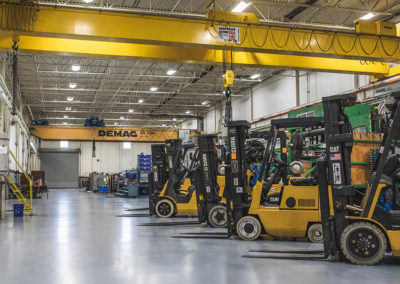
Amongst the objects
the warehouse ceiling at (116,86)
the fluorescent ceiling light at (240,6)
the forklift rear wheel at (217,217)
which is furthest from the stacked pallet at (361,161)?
the warehouse ceiling at (116,86)

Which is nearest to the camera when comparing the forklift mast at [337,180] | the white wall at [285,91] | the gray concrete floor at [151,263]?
the gray concrete floor at [151,263]

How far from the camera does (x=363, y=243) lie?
477cm

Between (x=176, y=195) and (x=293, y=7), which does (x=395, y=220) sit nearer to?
(x=176, y=195)

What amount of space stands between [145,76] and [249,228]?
17.9 metres

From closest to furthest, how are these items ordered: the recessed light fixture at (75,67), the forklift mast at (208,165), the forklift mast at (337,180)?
the forklift mast at (337,180)
the forklift mast at (208,165)
the recessed light fixture at (75,67)

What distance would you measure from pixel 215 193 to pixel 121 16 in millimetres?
4798

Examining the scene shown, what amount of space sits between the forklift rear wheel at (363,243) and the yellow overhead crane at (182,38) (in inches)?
263

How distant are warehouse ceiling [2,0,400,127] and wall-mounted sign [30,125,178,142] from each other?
2.19m

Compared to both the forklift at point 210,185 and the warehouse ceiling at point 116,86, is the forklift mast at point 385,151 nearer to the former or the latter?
the forklift at point 210,185

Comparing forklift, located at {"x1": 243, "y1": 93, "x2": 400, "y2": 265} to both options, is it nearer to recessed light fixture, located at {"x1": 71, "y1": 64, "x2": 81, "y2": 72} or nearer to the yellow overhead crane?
the yellow overhead crane

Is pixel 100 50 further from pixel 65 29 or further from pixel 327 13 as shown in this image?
pixel 327 13

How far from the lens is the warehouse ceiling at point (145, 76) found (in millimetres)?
14594

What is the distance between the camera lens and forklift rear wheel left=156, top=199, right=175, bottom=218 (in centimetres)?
1108

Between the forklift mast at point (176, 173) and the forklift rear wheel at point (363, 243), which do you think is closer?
the forklift rear wheel at point (363, 243)
